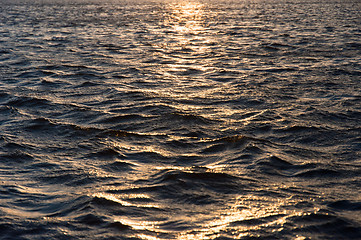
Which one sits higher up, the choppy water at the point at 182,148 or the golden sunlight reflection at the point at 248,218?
the choppy water at the point at 182,148

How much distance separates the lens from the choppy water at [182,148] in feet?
15.1

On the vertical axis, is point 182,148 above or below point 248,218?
above

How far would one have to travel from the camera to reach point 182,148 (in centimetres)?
678

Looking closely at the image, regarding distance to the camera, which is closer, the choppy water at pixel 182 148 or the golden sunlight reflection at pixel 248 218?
the golden sunlight reflection at pixel 248 218

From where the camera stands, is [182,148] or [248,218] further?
[182,148]

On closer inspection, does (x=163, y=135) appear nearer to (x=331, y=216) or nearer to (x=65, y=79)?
(x=331, y=216)

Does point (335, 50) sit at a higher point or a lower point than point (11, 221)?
higher

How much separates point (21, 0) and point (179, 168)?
224 ft

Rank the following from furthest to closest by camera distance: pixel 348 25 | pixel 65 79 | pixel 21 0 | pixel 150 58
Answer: pixel 21 0 < pixel 348 25 < pixel 150 58 < pixel 65 79

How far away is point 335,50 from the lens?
51.6 feet

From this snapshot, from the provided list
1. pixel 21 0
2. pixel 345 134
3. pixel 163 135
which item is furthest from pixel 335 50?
pixel 21 0

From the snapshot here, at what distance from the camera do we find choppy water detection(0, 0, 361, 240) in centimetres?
461

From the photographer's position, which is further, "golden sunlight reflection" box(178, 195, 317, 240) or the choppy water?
the choppy water

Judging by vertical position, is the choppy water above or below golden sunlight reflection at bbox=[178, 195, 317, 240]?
above
